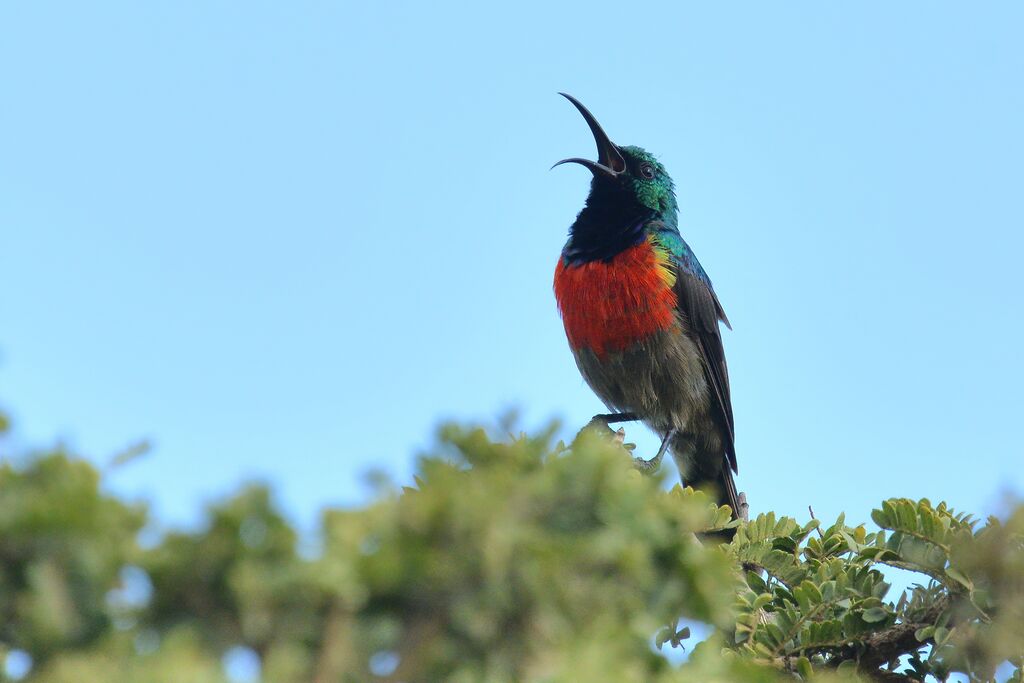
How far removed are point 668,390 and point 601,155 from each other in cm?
153

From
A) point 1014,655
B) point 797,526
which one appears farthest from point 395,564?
point 797,526

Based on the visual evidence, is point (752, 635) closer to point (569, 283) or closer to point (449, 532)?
point (449, 532)

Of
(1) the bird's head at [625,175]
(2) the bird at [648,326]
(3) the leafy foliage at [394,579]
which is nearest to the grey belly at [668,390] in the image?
(2) the bird at [648,326]

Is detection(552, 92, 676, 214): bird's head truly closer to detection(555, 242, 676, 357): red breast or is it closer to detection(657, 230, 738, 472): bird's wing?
detection(657, 230, 738, 472): bird's wing

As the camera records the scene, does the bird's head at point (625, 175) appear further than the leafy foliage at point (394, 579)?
Yes

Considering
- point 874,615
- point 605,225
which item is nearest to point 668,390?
point 605,225

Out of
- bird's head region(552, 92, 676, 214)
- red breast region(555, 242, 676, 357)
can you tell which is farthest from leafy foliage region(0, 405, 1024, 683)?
bird's head region(552, 92, 676, 214)

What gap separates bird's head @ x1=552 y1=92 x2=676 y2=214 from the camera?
692 centimetres

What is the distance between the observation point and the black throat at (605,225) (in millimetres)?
6586

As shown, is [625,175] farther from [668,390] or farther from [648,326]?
[668,390]

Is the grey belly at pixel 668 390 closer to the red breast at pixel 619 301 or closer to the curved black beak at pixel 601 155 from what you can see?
the red breast at pixel 619 301

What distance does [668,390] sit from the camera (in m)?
6.50

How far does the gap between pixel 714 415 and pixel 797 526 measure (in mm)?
2754

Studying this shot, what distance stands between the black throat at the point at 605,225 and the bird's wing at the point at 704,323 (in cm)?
18
